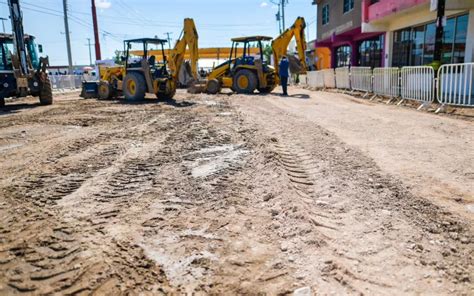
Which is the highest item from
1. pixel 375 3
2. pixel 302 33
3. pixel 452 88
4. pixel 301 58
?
pixel 375 3

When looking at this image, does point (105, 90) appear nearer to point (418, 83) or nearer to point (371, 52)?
point (418, 83)

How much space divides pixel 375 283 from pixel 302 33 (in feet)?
56.9

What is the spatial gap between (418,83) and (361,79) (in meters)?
5.52

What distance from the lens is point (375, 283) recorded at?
240 cm

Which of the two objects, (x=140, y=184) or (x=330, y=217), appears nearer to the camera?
(x=330, y=217)

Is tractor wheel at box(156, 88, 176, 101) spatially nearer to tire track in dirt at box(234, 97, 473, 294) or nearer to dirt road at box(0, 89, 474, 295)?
dirt road at box(0, 89, 474, 295)

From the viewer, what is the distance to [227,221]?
333 centimetres

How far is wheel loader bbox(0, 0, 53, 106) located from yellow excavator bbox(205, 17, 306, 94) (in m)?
7.85

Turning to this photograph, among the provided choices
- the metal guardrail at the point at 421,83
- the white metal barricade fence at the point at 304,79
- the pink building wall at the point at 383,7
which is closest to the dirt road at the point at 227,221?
the metal guardrail at the point at 421,83

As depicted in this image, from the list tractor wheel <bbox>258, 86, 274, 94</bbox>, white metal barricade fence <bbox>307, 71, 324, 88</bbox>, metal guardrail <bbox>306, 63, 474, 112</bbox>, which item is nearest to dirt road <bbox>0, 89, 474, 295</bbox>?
metal guardrail <bbox>306, 63, 474, 112</bbox>

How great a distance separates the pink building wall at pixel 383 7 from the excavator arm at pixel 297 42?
3.81 meters

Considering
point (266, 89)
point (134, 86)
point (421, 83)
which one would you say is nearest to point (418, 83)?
point (421, 83)

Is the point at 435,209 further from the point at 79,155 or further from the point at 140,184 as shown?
the point at 79,155

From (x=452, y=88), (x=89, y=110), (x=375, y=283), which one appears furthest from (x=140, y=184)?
(x=452, y=88)
